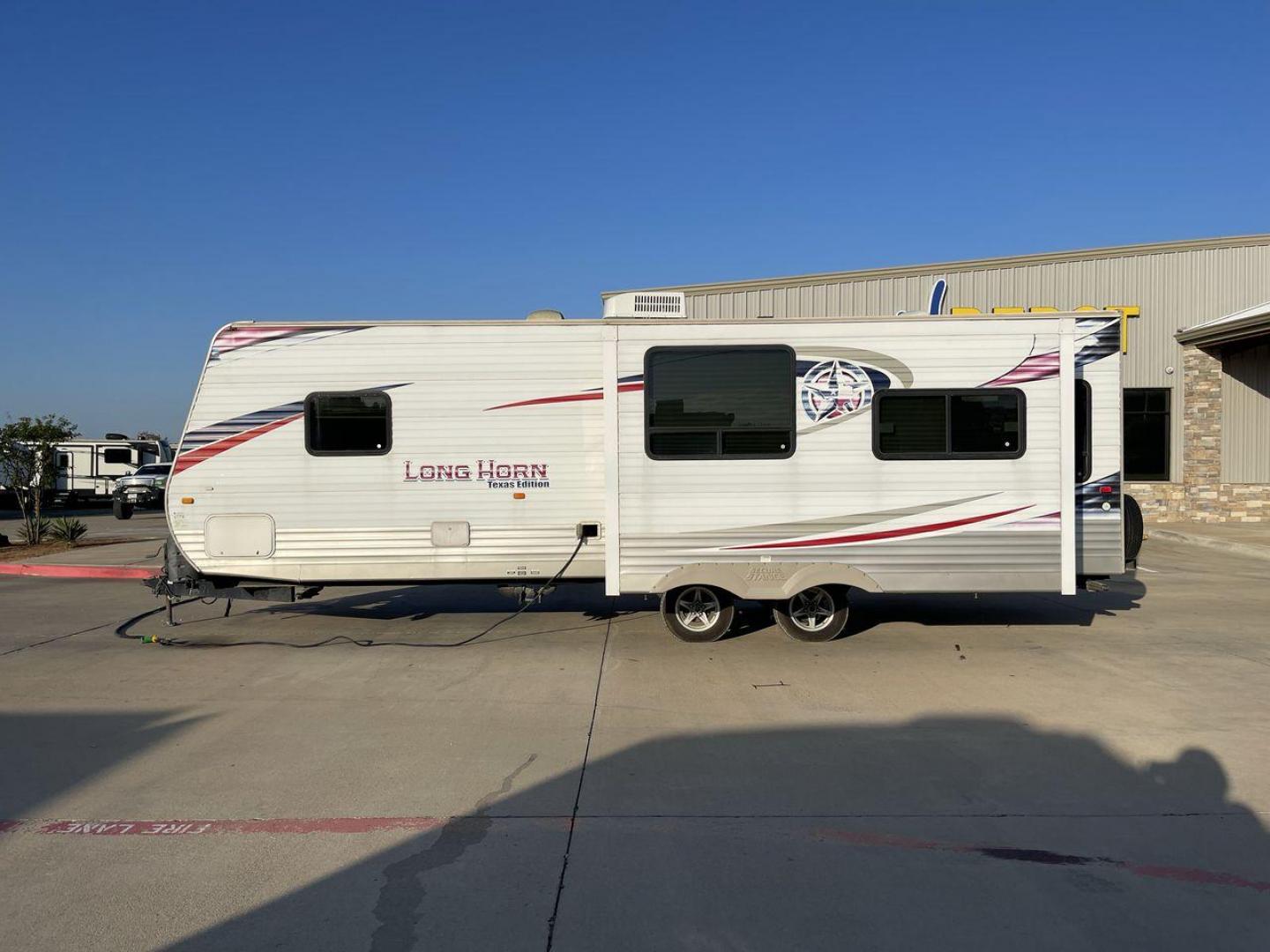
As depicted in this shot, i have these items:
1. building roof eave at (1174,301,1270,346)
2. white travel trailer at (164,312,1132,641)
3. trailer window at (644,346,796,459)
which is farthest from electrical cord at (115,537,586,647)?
building roof eave at (1174,301,1270,346)

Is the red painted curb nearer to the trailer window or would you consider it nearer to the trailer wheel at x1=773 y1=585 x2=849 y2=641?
the trailer window

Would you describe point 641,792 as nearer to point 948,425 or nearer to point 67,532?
point 948,425

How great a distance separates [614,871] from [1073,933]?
6.13 ft

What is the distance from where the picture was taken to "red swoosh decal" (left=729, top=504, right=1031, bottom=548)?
8.10 meters

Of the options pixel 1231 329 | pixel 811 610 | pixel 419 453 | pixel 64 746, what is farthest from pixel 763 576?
pixel 1231 329

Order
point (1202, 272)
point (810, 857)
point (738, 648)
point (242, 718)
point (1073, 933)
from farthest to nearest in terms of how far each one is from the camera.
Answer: point (1202, 272) → point (738, 648) → point (242, 718) → point (810, 857) → point (1073, 933)

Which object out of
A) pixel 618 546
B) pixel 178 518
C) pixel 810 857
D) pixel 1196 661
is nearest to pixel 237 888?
pixel 810 857

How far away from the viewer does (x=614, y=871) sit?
4.00 m

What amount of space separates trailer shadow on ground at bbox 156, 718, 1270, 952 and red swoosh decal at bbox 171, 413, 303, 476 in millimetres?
4453

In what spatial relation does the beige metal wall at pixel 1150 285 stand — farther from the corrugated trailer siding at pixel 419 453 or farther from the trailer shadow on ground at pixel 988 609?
the corrugated trailer siding at pixel 419 453

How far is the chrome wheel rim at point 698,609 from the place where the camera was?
8.48m

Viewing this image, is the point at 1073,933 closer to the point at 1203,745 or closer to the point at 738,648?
the point at 1203,745

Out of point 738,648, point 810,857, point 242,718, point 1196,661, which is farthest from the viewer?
point 738,648

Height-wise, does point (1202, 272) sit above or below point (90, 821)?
above
